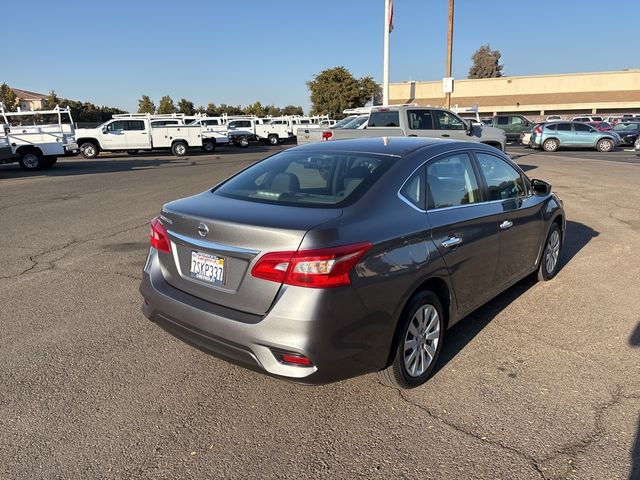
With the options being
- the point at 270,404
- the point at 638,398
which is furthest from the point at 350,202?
the point at 638,398

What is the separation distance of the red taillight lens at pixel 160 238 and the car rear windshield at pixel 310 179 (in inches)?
19.2

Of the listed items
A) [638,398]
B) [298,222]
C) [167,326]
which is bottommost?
[638,398]

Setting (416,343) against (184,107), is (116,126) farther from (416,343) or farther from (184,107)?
(184,107)

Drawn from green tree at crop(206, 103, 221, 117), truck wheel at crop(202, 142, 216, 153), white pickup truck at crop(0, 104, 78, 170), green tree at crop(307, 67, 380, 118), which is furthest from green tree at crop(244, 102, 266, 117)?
white pickup truck at crop(0, 104, 78, 170)

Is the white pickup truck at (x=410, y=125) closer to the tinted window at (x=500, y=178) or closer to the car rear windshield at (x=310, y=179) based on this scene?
the tinted window at (x=500, y=178)

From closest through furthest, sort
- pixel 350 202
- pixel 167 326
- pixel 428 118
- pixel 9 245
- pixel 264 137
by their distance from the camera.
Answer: pixel 350 202 → pixel 167 326 → pixel 9 245 → pixel 428 118 → pixel 264 137

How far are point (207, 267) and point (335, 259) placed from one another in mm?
833

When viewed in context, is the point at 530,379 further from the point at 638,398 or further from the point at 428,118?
the point at 428,118

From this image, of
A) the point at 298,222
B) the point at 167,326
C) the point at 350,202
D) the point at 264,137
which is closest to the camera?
the point at 298,222

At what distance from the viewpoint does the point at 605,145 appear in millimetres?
26031

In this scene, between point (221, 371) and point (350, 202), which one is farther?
point (221, 371)

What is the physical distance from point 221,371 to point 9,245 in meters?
5.10

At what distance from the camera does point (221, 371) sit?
11.2 ft

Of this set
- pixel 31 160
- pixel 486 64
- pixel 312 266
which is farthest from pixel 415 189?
pixel 486 64
